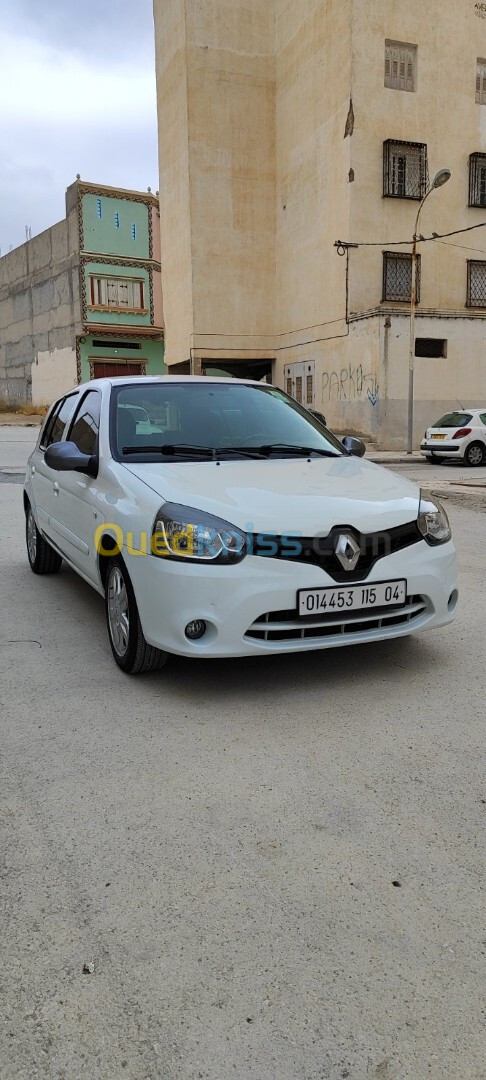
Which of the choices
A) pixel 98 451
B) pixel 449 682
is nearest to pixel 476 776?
pixel 449 682

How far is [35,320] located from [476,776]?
5223cm

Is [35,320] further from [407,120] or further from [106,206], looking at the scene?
[407,120]

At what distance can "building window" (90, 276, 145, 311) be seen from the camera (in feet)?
149

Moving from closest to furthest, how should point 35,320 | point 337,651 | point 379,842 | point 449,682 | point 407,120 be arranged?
point 379,842 < point 449,682 < point 337,651 < point 407,120 < point 35,320

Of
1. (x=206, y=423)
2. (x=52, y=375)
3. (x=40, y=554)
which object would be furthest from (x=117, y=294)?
(x=206, y=423)

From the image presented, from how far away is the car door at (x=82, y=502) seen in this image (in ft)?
14.4

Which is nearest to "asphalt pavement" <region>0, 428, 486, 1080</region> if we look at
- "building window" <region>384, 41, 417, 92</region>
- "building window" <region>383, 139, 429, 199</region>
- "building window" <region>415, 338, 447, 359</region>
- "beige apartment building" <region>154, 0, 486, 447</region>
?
"beige apartment building" <region>154, 0, 486, 447</region>

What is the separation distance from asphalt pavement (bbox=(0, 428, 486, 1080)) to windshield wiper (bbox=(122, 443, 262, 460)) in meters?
1.13

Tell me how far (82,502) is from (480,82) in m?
27.4

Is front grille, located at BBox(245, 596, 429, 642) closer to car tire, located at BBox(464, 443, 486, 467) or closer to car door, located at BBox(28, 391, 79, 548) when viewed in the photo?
car door, located at BBox(28, 391, 79, 548)

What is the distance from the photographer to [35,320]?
5094 centimetres

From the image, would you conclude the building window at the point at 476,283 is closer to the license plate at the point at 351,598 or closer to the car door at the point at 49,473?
the car door at the point at 49,473

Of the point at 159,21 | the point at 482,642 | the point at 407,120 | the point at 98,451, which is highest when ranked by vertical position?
the point at 159,21

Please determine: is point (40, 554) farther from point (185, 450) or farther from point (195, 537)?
point (195, 537)
